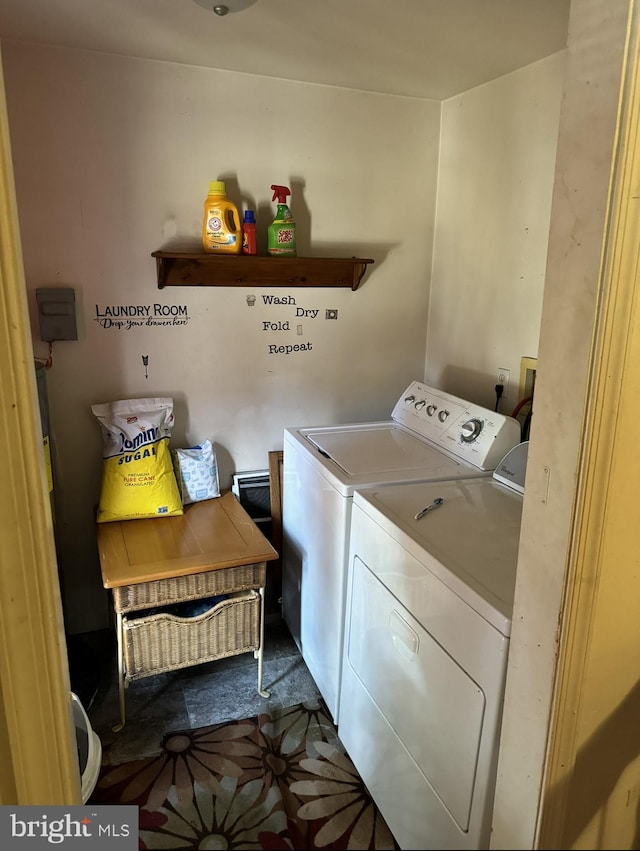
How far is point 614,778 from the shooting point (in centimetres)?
83

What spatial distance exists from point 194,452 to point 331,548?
28.6 inches

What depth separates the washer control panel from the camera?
1.91 m

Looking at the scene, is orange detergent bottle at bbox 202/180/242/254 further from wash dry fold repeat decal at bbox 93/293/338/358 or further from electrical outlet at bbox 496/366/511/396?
electrical outlet at bbox 496/366/511/396

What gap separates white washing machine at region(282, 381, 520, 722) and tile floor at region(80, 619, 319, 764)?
8 cm

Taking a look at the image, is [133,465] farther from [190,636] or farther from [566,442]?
[566,442]


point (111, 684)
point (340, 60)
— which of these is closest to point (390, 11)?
point (340, 60)

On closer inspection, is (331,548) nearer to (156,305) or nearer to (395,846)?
(156,305)

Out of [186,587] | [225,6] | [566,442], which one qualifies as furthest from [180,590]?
[225,6]

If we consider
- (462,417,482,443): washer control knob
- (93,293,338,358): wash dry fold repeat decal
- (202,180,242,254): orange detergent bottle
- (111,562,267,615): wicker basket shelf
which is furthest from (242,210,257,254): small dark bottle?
(111,562,267,615): wicker basket shelf

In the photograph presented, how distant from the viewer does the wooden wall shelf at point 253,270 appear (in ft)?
6.97

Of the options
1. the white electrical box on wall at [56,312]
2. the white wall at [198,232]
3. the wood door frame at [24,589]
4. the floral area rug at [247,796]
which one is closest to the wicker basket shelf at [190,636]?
the white wall at [198,232]

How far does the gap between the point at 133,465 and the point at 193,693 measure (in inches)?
31.2

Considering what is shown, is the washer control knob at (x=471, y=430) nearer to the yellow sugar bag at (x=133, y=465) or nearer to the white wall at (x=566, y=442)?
the yellow sugar bag at (x=133, y=465)

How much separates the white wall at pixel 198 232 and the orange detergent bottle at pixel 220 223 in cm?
9
